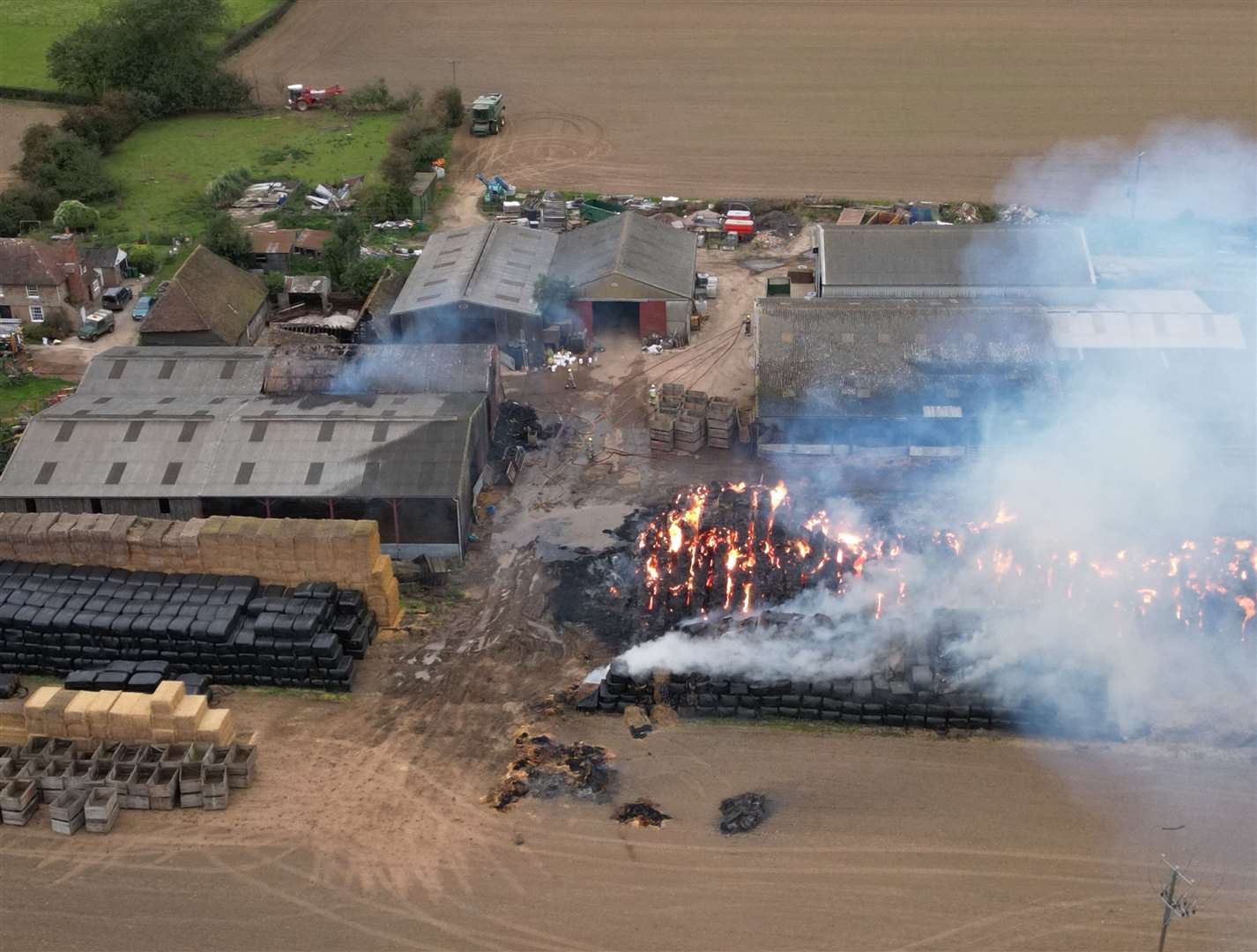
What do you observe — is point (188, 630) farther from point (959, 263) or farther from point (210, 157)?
point (210, 157)

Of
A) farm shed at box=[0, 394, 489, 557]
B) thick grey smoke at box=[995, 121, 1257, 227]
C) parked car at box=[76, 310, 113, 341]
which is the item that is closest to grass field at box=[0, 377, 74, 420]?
parked car at box=[76, 310, 113, 341]

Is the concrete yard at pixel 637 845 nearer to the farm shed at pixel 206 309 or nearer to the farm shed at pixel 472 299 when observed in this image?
the farm shed at pixel 472 299

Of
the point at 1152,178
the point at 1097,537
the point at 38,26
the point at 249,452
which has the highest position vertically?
the point at 38,26

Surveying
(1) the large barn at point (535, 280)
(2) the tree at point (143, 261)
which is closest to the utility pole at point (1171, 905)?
(1) the large barn at point (535, 280)

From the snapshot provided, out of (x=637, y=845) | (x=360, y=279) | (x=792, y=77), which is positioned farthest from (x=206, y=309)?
(x=792, y=77)

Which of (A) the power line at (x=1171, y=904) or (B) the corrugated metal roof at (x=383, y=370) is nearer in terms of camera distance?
(A) the power line at (x=1171, y=904)

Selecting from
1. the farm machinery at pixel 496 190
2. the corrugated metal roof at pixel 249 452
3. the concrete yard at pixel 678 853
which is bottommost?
the concrete yard at pixel 678 853

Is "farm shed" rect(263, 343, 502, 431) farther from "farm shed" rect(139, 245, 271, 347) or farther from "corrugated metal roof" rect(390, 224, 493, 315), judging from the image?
"farm shed" rect(139, 245, 271, 347)
